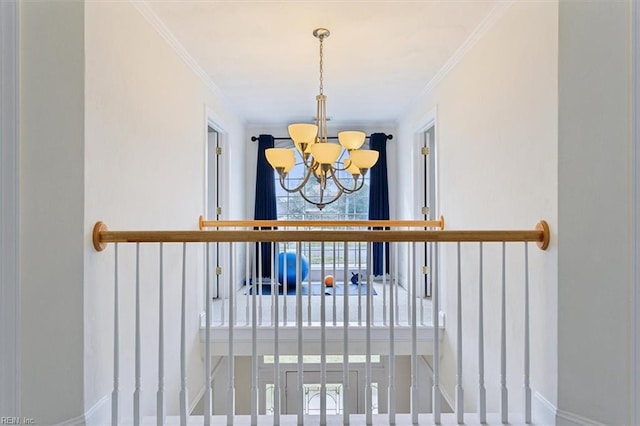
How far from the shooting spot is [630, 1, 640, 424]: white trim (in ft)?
4.11

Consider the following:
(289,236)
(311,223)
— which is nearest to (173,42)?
(289,236)

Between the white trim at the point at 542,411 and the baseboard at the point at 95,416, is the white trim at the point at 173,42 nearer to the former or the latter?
the baseboard at the point at 95,416

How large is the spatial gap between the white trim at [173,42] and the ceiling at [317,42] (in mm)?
25

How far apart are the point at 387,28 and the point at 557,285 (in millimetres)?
1791

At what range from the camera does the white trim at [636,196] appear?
1.25m

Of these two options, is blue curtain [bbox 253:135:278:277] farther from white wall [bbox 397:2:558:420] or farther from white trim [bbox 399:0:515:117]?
white wall [bbox 397:2:558:420]

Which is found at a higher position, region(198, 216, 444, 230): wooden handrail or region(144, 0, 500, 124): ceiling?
region(144, 0, 500, 124): ceiling

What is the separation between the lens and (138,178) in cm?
204

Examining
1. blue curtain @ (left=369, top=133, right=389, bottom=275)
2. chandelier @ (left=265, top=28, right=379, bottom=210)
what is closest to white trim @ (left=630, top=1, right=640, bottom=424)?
chandelier @ (left=265, top=28, right=379, bottom=210)
